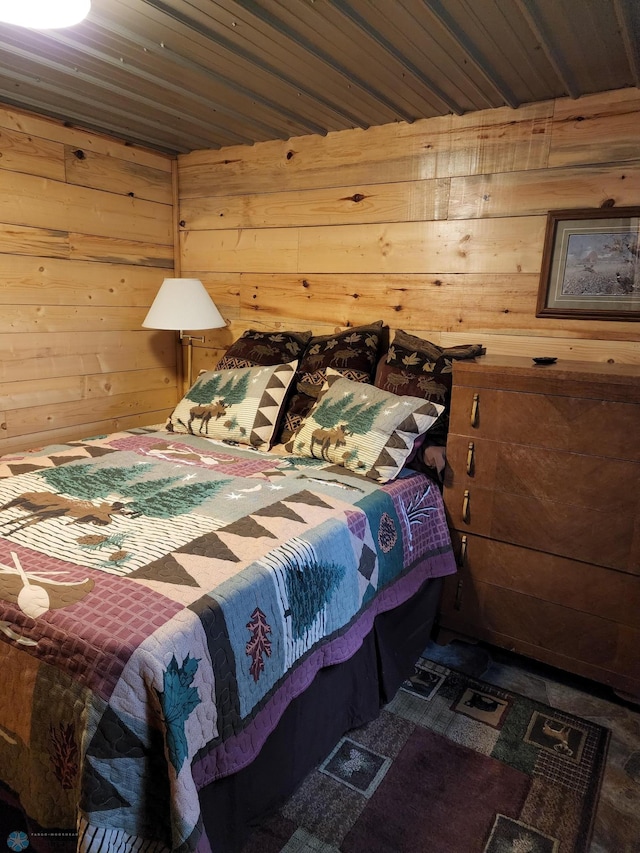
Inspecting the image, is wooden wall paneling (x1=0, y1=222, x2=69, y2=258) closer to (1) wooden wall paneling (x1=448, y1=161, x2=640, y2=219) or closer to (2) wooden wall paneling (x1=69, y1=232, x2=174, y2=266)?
(2) wooden wall paneling (x1=69, y1=232, x2=174, y2=266)

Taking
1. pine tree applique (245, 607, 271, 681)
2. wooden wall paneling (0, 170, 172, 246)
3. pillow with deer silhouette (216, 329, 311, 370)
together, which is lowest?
pine tree applique (245, 607, 271, 681)

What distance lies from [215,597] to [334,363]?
4.85 feet

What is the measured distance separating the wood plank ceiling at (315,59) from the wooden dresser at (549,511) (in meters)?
0.98

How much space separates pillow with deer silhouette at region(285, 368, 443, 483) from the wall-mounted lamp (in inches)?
36.8

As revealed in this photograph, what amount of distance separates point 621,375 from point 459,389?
0.53 m

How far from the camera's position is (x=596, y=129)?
2.11 m

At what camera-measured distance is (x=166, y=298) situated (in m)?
2.87

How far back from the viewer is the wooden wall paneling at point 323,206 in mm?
2516

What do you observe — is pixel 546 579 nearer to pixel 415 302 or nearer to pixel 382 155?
pixel 415 302

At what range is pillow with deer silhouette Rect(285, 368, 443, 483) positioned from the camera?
2053mm

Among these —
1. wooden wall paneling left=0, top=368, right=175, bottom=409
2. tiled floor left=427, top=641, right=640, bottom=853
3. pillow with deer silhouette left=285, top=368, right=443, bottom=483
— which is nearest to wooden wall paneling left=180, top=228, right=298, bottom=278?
wooden wall paneling left=0, top=368, right=175, bottom=409

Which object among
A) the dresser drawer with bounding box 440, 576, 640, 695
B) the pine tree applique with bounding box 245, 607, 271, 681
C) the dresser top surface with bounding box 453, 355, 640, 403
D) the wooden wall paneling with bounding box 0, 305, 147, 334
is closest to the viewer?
the pine tree applique with bounding box 245, 607, 271, 681

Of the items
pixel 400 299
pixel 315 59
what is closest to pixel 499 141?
pixel 400 299

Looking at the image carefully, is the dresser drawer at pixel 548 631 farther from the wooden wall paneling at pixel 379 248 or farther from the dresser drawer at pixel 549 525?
the wooden wall paneling at pixel 379 248
